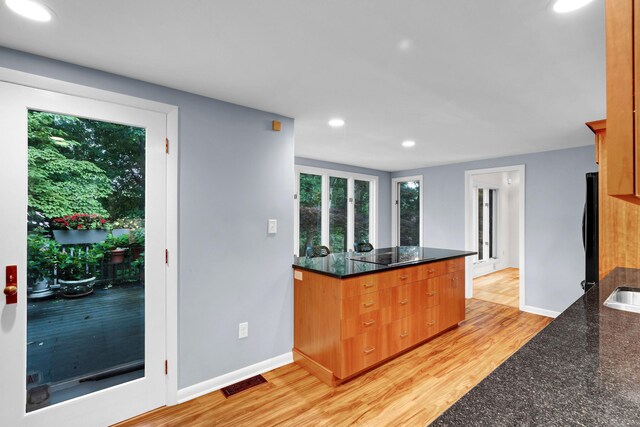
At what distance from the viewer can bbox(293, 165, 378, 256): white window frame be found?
4.50 m

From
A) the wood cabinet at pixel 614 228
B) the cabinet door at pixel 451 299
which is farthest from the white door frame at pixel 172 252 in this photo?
the wood cabinet at pixel 614 228

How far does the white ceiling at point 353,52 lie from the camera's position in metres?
1.33

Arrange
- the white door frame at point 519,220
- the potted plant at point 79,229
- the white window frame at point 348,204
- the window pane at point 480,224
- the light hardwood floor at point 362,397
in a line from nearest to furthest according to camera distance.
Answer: the potted plant at point 79,229, the light hardwood floor at point 362,397, the white door frame at point 519,220, the white window frame at point 348,204, the window pane at point 480,224

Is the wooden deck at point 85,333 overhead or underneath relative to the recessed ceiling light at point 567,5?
underneath

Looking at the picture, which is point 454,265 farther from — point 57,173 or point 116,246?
point 57,173

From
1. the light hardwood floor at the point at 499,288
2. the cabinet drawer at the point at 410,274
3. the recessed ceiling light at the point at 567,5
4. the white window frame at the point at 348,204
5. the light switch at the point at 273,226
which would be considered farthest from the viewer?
the light hardwood floor at the point at 499,288

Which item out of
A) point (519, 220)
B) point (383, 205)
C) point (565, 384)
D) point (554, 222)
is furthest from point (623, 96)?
point (383, 205)

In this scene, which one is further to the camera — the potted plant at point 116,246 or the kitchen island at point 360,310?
the kitchen island at point 360,310

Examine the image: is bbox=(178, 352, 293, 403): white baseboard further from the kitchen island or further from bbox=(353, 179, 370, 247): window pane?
bbox=(353, 179, 370, 247): window pane

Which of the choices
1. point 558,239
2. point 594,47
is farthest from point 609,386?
point 558,239

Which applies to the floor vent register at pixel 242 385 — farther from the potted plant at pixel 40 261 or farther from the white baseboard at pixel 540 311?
the white baseboard at pixel 540 311

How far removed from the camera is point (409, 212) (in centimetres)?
571

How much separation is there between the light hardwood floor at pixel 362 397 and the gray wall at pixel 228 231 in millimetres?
237

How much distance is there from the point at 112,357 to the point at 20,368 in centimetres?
43
